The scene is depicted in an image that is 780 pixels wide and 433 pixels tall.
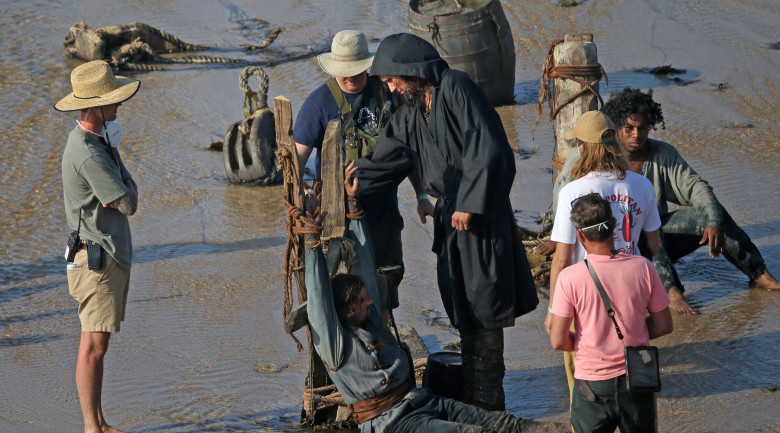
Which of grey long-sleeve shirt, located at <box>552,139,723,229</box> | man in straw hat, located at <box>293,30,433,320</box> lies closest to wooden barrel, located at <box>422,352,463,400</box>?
man in straw hat, located at <box>293,30,433,320</box>

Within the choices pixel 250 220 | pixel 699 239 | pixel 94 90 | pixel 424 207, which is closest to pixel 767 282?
pixel 699 239

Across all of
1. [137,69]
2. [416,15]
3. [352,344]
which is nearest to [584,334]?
[352,344]

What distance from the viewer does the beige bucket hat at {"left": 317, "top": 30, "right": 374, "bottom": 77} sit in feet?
17.6

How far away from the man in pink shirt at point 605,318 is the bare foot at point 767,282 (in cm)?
285

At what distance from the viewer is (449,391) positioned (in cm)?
485

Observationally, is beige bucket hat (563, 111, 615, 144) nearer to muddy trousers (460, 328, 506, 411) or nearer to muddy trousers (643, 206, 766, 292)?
muddy trousers (460, 328, 506, 411)

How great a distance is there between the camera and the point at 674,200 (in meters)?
6.28

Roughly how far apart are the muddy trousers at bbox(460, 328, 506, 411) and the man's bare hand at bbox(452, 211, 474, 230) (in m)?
0.54

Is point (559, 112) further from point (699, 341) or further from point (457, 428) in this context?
point (457, 428)

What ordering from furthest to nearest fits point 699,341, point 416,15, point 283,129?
point 416,15, point 699,341, point 283,129

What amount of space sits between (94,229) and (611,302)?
2543mm

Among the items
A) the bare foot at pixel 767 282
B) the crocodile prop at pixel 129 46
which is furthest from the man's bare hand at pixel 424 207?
the crocodile prop at pixel 129 46

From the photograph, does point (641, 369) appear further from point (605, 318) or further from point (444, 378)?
point (444, 378)

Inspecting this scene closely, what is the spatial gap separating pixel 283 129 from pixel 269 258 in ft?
9.17
